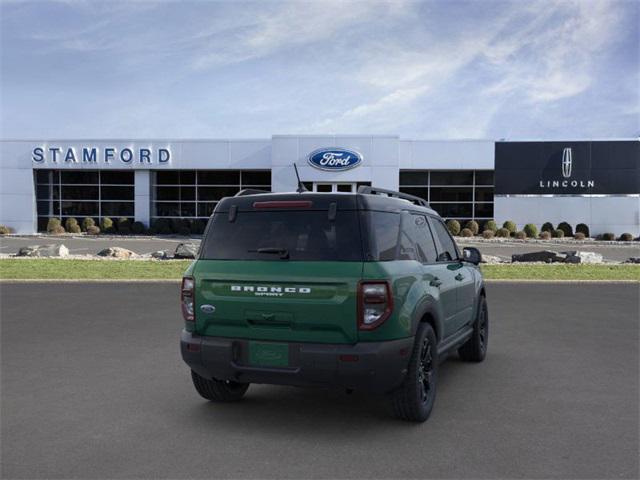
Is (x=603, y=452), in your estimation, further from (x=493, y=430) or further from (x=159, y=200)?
(x=159, y=200)

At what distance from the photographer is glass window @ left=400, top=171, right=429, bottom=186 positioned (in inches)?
1476

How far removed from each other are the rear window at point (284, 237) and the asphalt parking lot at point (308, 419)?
1.40m

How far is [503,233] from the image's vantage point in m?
34.8

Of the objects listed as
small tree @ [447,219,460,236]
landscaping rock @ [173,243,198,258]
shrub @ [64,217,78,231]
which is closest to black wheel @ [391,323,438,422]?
landscaping rock @ [173,243,198,258]

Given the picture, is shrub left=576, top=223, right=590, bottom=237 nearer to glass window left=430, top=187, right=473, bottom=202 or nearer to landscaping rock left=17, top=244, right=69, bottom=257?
glass window left=430, top=187, right=473, bottom=202

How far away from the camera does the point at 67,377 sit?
646cm

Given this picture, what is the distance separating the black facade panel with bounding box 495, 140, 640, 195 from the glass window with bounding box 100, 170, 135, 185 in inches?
916

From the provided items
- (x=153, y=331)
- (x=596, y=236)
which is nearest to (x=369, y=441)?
(x=153, y=331)

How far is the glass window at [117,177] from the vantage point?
1561 inches

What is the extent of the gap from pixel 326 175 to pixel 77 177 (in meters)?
17.3

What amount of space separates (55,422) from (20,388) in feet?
4.28

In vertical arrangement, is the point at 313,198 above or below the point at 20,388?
above

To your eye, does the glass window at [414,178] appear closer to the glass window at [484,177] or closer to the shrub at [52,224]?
A: the glass window at [484,177]

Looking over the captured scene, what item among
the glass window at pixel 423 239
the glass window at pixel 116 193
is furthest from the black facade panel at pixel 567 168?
the glass window at pixel 423 239
